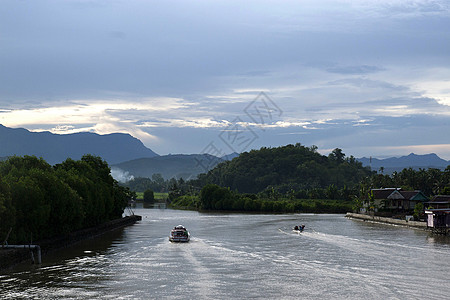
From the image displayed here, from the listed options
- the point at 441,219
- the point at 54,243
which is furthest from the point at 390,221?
the point at 54,243

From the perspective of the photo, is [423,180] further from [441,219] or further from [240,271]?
[240,271]

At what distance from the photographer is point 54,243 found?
65.5 m

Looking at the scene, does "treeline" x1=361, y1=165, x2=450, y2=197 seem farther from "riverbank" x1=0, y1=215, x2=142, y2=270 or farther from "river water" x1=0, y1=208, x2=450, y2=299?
"riverbank" x1=0, y1=215, x2=142, y2=270

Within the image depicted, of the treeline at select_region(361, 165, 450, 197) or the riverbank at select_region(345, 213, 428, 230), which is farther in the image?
the treeline at select_region(361, 165, 450, 197)

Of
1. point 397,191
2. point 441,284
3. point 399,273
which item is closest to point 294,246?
point 399,273

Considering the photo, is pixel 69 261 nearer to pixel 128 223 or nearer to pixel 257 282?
pixel 257 282

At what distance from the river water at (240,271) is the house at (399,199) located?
67022 millimetres

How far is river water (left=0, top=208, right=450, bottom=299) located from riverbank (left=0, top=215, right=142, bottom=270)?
Answer: 1.05 metres

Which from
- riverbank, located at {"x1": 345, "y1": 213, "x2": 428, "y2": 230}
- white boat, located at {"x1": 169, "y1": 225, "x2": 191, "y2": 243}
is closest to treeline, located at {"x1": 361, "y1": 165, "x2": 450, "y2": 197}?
riverbank, located at {"x1": 345, "y1": 213, "x2": 428, "y2": 230}

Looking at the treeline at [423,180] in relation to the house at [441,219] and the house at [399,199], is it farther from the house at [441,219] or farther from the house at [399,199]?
the house at [441,219]

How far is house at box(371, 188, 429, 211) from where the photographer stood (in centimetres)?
14250

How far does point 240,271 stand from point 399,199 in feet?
345

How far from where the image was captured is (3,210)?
166 feet

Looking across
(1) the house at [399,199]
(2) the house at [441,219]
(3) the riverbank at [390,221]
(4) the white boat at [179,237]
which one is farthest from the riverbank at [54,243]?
(1) the house at [399,199]
